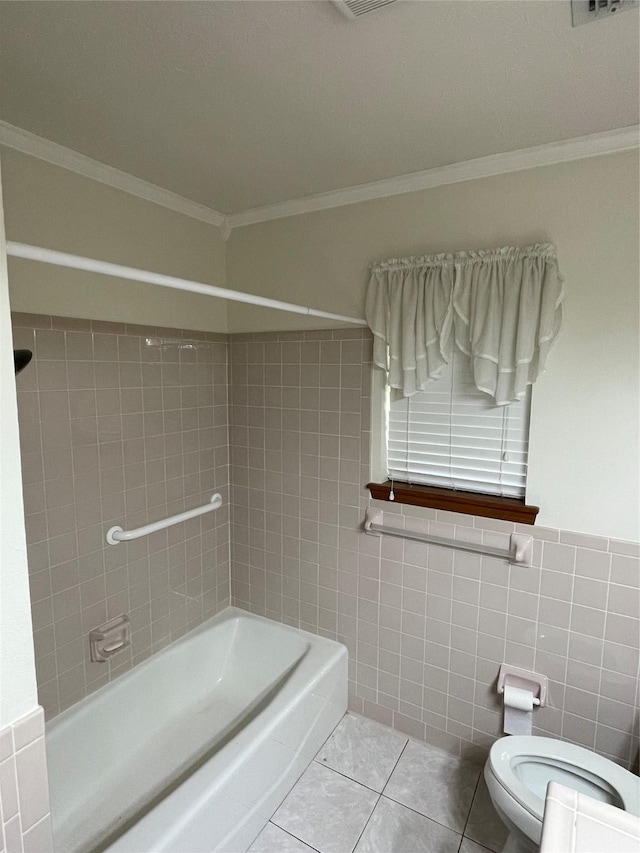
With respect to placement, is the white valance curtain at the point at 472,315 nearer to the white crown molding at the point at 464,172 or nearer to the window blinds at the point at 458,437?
the window blinds at the point at 458,437

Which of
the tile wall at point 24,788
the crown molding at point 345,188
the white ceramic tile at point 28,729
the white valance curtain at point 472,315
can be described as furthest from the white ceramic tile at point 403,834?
the crown molding at point 345,188

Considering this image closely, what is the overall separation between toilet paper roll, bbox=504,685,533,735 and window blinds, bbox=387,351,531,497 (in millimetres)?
748

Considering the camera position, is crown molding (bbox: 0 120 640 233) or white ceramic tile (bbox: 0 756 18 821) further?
crown molding (bbox: 0 120 640 233)

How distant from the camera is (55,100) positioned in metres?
1.34

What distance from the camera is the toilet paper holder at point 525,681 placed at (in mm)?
1764

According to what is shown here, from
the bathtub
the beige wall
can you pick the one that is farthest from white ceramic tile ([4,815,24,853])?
the beige wall

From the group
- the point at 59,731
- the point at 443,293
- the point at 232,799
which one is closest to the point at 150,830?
the point at 232,799

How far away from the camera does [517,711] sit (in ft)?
5.94

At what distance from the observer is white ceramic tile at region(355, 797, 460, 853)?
1.60 m

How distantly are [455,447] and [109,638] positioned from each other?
64.4 inches

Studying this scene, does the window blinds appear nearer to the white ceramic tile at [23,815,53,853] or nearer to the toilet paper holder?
the toilet paper holder

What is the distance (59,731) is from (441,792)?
57.3 inches

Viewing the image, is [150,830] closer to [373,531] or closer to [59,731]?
[59,731]

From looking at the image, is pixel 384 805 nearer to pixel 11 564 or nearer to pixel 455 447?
pixel 455 447
